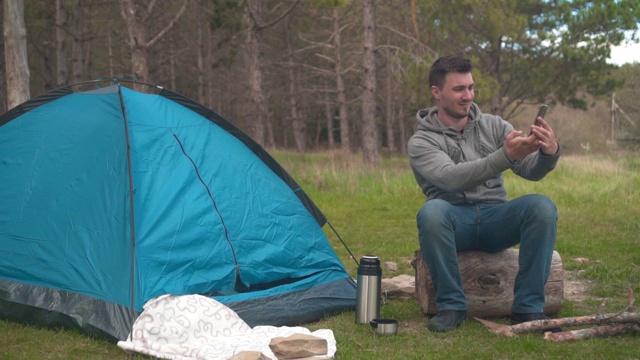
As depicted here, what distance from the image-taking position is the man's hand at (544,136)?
13.1 feet

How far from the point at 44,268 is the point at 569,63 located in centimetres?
2166

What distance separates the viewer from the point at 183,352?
12.9ft

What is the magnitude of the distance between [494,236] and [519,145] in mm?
670

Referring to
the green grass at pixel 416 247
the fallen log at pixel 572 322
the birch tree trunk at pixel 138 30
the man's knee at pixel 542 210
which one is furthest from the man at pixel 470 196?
the birch tree trunk at pixel 138 30

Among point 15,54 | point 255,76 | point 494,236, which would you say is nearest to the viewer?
point 494,236

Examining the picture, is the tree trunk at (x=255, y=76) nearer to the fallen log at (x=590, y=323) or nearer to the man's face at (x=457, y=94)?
the man's face at (x=457, y=94)

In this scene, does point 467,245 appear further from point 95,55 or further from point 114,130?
point 95,55

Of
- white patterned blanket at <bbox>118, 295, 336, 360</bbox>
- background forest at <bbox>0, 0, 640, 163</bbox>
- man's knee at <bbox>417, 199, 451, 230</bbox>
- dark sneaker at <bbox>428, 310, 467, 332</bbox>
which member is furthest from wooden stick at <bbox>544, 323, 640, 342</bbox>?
background forest at <bbox>0, 0, 640, 163</bbox>

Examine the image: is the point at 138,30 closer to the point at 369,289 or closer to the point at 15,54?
the point at 15,54

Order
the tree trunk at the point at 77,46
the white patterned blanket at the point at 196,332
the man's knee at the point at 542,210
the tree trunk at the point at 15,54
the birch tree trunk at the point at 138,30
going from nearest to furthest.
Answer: the white patterned blanket at the point at 196,332, the man's knee at the point at 542,210, the tree trunk at the point at 15,54, the birch tree trunk at the point at 138,30, the tree trunk at the point at 77,46

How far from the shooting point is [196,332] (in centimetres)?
417

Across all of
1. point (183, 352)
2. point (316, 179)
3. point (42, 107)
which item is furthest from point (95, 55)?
point (183, 352)

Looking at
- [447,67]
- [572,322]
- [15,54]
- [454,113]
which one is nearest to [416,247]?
[454,113]

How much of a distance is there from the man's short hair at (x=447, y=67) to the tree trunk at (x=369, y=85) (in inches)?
458
